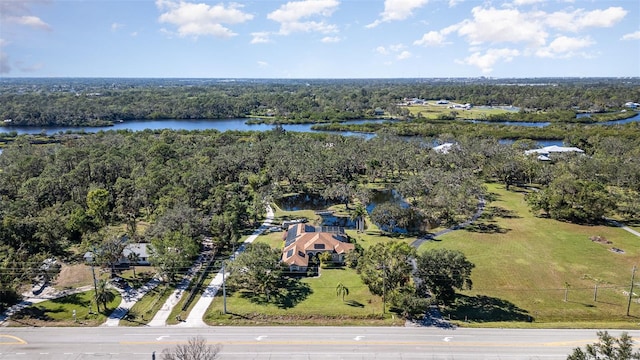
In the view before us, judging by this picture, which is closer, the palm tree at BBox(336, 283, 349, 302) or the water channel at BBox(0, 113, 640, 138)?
the palm tree at BBox(336, 283, 349, 302)

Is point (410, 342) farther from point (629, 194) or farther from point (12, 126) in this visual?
point (12, 126)

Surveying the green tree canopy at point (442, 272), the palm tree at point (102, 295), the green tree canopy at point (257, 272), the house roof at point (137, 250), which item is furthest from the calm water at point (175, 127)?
the green tree canopy at point (442, 272)

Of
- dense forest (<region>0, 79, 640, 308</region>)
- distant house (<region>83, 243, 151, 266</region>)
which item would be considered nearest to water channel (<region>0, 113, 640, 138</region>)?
dense forest (<region>0, 79, 640, 308</region>)

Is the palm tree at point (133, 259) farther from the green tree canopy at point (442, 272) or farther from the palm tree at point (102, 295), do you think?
the green tree canopy at point (442, 272)

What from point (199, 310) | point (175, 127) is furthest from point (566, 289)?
point (175, 127)

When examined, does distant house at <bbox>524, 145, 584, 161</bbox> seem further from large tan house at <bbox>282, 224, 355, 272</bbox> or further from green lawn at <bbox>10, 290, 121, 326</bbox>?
green lawn at <bbox>10, 290, 121, 326</bbox>

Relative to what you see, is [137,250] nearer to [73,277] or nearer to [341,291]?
[73,277]
